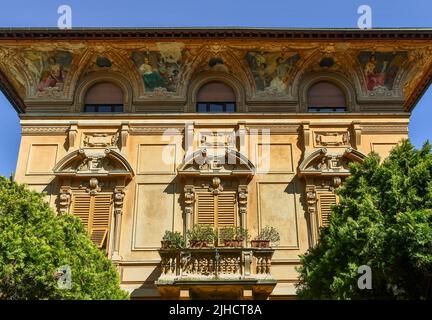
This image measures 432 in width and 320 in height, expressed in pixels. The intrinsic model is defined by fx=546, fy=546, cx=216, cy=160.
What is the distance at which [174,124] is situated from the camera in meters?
21.2

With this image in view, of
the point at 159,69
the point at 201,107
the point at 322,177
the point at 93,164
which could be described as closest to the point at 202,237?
the point at 322,177

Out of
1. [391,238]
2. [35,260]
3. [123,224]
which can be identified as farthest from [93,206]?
[391,238]

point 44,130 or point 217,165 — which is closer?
point 217,165

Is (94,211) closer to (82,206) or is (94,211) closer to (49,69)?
(82,206)

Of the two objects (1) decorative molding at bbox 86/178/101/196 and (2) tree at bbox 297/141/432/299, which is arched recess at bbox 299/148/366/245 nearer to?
(2) tree at bbox 297/141/432/299

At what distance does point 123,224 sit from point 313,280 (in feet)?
26.4

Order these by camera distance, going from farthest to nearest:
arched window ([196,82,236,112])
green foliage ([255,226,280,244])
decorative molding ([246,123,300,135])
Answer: arched window ([196,82,236,112]), decorative molding ([246,123,300,135]), green foliage ([255,226,280,244])

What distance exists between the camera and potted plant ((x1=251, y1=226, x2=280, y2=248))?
17812 millimetres

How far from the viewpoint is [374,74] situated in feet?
72.2

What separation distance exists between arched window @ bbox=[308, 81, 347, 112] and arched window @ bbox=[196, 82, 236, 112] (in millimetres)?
3178

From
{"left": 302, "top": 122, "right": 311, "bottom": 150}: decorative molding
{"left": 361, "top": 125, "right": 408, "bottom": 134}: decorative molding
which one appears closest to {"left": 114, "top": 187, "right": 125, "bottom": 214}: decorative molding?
{"left": 302, "top": 122, "right": 311, "bottom": 150}: decorative molding

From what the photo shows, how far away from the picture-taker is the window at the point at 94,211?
64.3 ft

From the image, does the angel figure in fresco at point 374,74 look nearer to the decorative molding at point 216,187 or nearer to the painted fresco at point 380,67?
the painted fresco at point 380,67

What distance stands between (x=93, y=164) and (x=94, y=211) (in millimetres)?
1809
